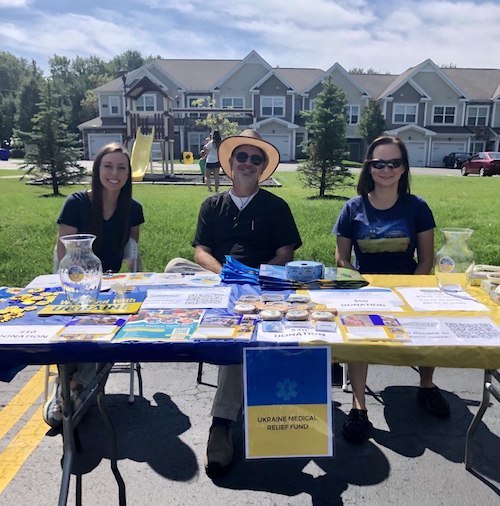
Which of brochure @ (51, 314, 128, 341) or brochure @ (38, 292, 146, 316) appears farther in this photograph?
brochure @ (38, 292, 146, 316)

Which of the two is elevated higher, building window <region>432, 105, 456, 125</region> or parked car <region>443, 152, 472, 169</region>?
building window <region>432, 105, 456, 125</region>

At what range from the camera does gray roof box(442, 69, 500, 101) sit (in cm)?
3938

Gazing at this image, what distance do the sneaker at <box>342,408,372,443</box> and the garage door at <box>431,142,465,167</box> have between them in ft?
127

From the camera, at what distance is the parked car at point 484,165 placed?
25.4 meters

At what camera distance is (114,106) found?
4062cm

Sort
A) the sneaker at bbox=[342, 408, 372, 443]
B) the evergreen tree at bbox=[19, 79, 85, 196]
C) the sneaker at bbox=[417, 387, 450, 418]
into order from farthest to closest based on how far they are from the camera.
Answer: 1. the evergreen tree at bbox=[19, 79, 85, 196]
2. the sneaker at bbox=[417, 387, 450, 418]
3. the sneaker at bbox=[342, 408, 372, 443]

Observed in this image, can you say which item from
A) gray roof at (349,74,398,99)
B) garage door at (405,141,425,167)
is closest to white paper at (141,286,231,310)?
garage door at (405,141,425,167)

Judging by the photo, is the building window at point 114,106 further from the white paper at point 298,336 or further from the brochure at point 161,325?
the white paper at point 298,336

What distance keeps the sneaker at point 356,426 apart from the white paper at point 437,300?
0.84 metres

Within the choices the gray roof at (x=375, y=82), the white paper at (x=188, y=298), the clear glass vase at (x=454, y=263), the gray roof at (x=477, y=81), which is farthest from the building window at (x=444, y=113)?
the white paper at (x=188, y=298)

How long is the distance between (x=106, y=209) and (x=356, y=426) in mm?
2259

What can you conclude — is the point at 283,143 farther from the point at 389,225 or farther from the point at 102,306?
the point at 102,306

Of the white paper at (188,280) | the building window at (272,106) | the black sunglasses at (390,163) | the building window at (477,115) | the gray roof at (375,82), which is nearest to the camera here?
the white paper at (188,280)

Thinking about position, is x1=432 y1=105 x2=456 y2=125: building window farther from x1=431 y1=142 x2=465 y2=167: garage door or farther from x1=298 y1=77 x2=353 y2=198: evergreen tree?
x1=298 y1=77 x2=353 y2=198: evergreen tree
